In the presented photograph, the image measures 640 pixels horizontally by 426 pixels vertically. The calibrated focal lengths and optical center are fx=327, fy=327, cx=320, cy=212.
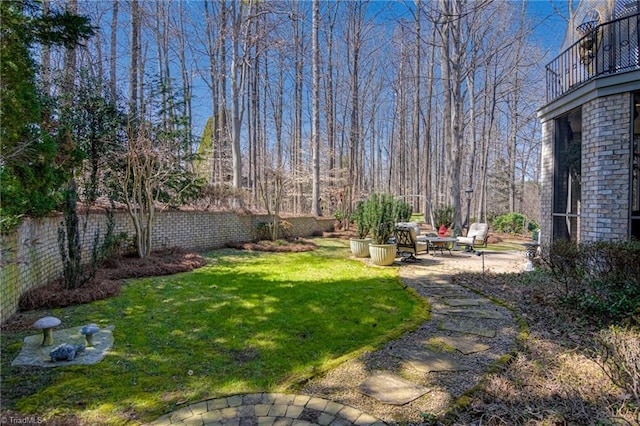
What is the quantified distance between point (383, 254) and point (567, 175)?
4267 mm

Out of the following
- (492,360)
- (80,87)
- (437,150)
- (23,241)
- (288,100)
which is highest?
(288,100)

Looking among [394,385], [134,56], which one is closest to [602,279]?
[394,385]

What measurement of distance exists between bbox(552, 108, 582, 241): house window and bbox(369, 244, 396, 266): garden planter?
3.57 m

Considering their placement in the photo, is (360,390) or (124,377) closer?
(360,390)

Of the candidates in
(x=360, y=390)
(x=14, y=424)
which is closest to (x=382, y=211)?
(x=360, y=390)

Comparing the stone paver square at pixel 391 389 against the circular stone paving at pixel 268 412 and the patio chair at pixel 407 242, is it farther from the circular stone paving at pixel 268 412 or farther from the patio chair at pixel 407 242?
the patio chair at pixel 407 242

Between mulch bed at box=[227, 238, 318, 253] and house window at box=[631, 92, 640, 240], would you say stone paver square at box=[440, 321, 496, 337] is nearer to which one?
house window at box=[631, 92, 640, 240]

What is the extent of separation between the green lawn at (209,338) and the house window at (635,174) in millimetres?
3825

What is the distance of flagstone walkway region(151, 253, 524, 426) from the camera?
221cm

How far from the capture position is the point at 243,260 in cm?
886

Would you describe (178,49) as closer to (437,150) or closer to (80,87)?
(80,87)

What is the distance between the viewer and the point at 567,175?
23.0 ft

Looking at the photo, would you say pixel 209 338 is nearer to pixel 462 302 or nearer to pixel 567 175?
pixel 462 302

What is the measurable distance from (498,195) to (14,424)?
3159cm
